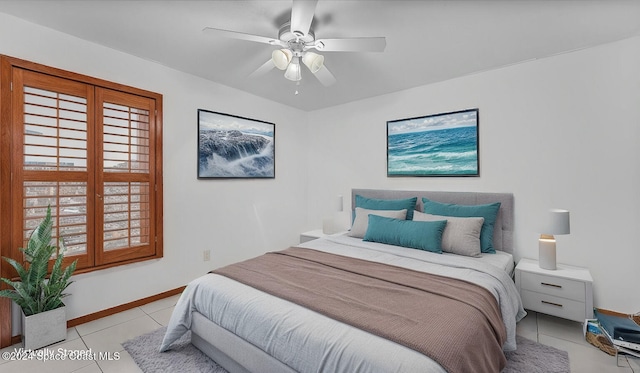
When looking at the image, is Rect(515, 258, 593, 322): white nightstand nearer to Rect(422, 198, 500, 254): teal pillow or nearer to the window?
Rect(422, 198, 500, 254): teal pillow

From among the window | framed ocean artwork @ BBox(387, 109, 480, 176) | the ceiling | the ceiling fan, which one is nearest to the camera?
the ceiling fan

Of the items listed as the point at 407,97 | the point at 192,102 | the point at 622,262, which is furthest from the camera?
the point at 407,97

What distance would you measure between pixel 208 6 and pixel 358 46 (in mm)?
1077

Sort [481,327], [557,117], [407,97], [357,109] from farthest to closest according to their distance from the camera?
[357,109], [407,97], [557,117], [481,327]

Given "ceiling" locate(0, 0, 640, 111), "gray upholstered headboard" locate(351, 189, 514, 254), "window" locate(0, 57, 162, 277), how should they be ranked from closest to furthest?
1. "ceiling" locate(0, 0, 640, 111)
2. "window" locate(0, 57, 162, 277)
3. "gray upholstered headboard" locate(351, 189, 514, 254)

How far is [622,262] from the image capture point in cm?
247

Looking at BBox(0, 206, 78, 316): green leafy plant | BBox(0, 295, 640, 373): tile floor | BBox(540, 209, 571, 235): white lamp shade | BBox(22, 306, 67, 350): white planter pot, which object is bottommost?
BBox(0, 295, 640, 373): tile floor

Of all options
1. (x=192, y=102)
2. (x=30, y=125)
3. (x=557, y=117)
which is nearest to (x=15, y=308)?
(x=30, y=125)

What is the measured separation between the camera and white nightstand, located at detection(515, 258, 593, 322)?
2.29m

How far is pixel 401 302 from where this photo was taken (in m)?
1.63

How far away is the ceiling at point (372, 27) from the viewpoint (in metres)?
2.00

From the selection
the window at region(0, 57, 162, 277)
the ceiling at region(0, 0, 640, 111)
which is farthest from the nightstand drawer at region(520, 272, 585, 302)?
the window at region(0, 57, 162, 277)

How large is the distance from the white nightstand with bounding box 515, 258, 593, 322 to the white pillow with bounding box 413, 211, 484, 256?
1.40 ft

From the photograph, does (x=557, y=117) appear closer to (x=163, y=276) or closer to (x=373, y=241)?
(x=373, y=241)
